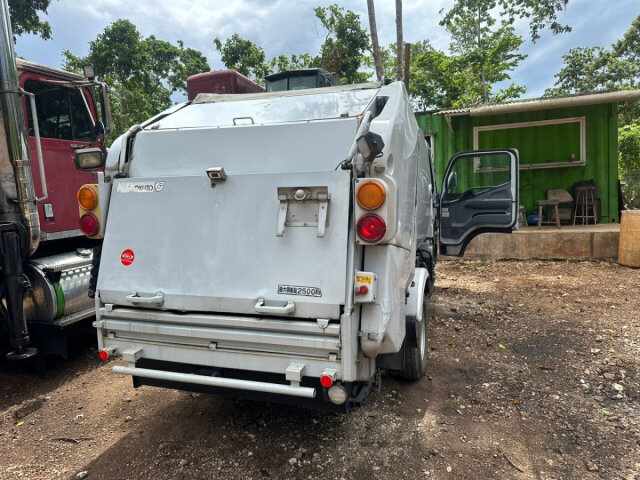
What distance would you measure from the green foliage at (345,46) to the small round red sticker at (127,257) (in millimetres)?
15930

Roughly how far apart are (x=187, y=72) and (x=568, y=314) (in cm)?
1984

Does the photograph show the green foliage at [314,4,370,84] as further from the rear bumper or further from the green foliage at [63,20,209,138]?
the rear bumper

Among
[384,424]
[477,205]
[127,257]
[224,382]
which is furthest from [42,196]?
[477,205]

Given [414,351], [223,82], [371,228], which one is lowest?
[414,351]

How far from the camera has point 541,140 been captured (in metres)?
10.5

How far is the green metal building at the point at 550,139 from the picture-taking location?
32.6 feet

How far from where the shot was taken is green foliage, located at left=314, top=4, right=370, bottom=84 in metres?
16.8

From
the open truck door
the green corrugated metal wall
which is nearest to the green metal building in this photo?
the green corrugated metal wall

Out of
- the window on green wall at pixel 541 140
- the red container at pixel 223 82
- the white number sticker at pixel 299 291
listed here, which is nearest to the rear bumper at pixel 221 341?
the white number sticker at pixel 299 291

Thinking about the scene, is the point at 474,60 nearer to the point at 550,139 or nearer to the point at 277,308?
the point at 550,139

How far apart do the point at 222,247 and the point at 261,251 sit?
0.25 m

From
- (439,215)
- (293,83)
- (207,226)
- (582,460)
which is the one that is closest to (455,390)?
(582,460)

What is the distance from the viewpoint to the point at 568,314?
5.47m

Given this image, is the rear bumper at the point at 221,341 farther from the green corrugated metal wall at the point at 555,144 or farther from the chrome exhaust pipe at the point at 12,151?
the green corrugated metal wall at the point at 555,144
